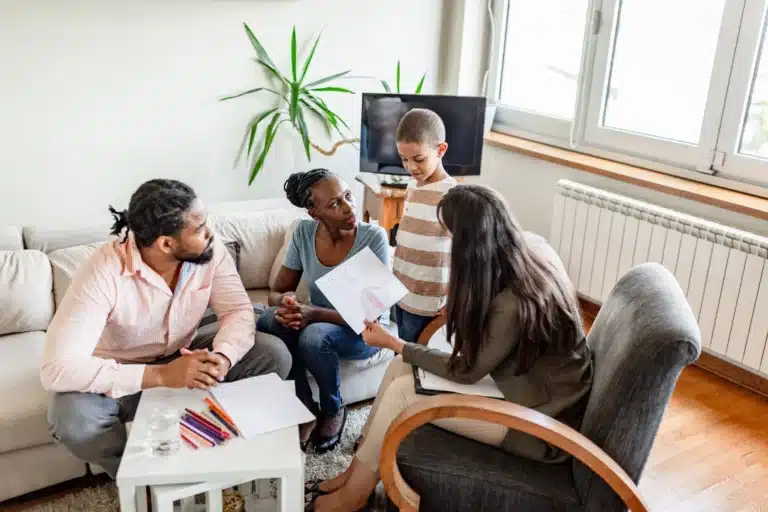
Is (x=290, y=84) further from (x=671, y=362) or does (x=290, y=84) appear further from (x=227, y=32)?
(x=671, y=362)

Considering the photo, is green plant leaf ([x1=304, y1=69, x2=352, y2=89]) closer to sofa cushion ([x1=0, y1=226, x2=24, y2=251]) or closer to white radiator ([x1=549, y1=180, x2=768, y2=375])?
white radiator ([x1=549, y1=180, x2=768, y2=375])

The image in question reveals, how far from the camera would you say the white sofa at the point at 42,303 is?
1.85 m

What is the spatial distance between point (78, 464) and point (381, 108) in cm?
196

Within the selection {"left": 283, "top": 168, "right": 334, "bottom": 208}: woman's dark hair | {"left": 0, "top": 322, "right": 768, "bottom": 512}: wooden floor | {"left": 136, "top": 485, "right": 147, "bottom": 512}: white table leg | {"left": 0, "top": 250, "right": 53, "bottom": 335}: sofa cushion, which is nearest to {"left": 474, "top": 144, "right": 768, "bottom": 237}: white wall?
{"left": 0, "top": 322, "right": 768, "bottom": 512}: wooden floor

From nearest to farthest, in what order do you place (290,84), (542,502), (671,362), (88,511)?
(671,362) → (542,502) → (88,511) → (290,84)

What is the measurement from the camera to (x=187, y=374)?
5.44 feet

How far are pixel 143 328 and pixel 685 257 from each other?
7.01 feet

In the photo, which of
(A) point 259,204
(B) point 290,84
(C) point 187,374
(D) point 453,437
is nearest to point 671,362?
(D) point 453,437

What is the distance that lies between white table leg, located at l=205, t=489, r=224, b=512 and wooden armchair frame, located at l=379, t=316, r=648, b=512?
1.19 ft

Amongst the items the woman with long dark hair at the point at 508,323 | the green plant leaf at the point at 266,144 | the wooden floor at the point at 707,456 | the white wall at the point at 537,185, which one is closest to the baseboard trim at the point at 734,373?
the wooden floor at the point at 707,456

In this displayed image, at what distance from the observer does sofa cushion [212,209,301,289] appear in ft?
8.25

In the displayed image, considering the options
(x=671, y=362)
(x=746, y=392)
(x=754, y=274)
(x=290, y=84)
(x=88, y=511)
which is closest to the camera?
(x=671, y=362)

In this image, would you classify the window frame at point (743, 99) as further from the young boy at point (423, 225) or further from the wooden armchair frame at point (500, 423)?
the wooden armchair frame at point (500, 423)

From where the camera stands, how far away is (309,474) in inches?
79.9
